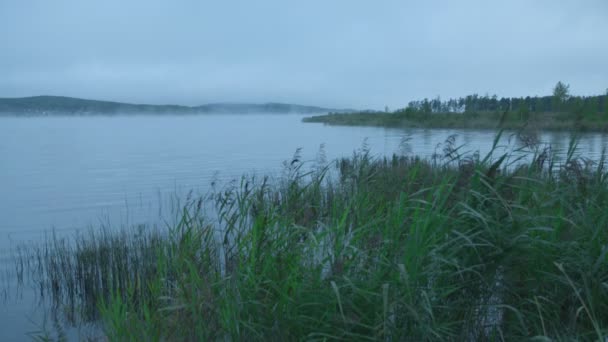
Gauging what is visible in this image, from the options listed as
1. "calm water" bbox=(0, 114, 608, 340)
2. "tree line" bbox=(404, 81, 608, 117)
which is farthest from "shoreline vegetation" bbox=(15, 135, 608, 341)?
"tree line" bbox=(404, 81, 608, 117)

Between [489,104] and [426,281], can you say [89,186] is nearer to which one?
[426,281]

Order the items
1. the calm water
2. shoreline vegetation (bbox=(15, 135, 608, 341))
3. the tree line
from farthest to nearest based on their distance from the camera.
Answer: the tree line, the calm water, shoreline vegetation (bbox=(15, 135, 608, 341))

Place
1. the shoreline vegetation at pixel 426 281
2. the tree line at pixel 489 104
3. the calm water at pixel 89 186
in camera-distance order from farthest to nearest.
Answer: the tree line at pixel 489 104 → the calm water at pixel 89 186 → the shoreline vegetation at pixel 426 281

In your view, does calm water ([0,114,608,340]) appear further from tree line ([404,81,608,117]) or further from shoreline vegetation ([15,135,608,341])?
tree line ([404,81,608,117])

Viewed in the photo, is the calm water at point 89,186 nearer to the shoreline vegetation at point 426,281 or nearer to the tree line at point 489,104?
the shoreline vegetation at point 426,281

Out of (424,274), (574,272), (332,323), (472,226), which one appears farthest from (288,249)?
(574,272)

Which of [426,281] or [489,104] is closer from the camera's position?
[426,281]

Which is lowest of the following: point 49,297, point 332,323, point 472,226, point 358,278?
point 49,297

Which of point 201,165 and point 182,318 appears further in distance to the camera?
point 201,165

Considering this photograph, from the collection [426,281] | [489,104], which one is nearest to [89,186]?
[426,281]

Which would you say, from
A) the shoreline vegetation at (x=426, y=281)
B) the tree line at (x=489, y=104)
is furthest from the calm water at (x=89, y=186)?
the tree line at (x=489, y=104)

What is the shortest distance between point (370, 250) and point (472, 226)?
2.88 feet

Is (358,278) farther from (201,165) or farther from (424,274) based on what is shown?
(201,165)

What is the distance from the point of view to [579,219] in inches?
160
